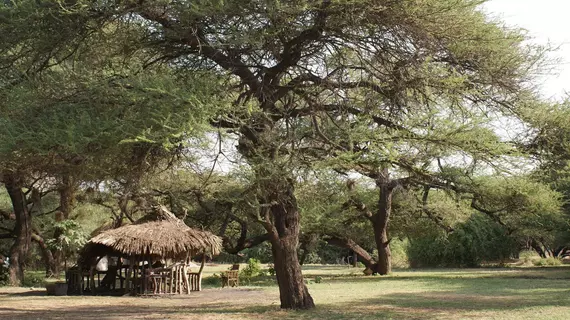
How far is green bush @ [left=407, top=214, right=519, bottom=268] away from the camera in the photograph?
122 ft

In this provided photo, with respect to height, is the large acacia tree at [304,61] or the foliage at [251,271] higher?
the large acacia tree at [304,61]

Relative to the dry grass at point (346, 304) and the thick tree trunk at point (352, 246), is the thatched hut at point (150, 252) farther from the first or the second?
the thick tree trunk at point (352, 246)

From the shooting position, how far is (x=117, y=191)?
20.1 metres

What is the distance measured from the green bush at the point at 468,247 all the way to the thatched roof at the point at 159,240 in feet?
63.7

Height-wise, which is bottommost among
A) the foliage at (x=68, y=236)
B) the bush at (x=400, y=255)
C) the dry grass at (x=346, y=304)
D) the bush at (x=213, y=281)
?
the dry grass at (x=346, y=304)

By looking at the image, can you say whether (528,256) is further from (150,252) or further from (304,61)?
(304,61)

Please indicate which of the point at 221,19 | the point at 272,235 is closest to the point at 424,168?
the point at 272,235

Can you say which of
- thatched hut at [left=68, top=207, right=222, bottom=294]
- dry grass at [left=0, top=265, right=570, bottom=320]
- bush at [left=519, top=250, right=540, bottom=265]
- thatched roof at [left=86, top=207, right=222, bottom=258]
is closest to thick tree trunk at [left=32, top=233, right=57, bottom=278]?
dry grass at [left=0, top=265, right=570, bottom=320]

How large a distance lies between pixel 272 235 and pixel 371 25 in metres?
A: 4.63

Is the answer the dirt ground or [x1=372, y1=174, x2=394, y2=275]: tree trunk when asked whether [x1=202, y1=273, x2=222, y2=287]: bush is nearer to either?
the dirt ground

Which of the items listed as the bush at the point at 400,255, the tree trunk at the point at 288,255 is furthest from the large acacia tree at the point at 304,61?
the bush at the point at 400,255

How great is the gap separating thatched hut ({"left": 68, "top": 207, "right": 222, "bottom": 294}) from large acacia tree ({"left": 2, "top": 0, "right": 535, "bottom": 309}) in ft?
22.9

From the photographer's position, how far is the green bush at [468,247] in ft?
122

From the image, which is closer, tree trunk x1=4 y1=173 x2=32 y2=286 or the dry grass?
the dry grass
